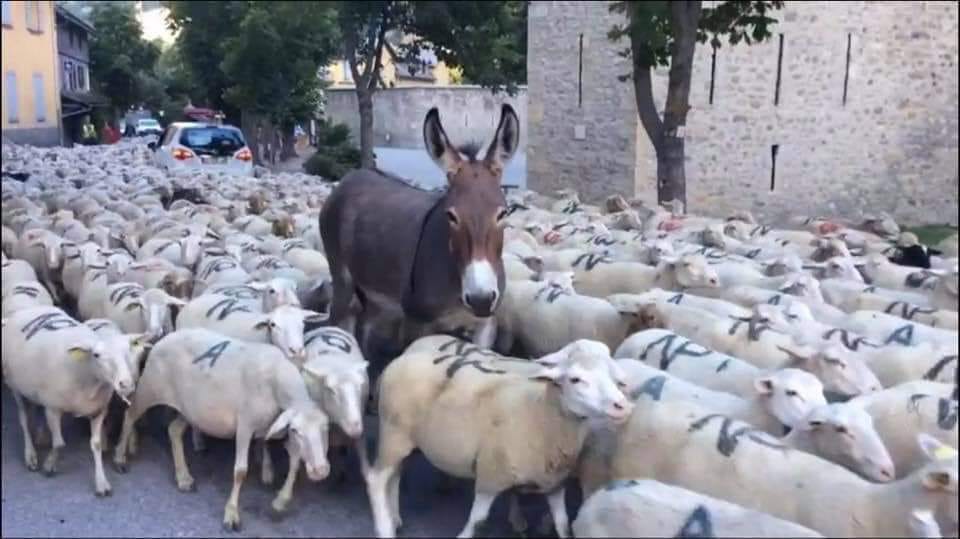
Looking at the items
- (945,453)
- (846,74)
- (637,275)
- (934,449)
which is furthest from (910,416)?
(846,74)

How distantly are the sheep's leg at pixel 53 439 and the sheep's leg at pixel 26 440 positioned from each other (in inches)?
2.4

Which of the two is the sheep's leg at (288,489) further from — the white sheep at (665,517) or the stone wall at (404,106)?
the stone wall at (404,106)

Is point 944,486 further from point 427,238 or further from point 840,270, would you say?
point 840,270

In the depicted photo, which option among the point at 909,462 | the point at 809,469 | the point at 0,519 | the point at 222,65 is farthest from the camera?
the point at 222,65

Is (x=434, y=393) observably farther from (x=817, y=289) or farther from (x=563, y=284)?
(x=817, y=289)

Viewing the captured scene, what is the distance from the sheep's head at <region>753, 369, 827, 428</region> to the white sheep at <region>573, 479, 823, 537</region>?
3.13 ft

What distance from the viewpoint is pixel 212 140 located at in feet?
57.1

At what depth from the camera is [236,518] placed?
5270mm

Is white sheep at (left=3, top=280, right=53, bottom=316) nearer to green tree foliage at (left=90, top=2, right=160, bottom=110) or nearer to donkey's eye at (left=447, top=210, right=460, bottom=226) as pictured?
donkey's eye at (left=447, top=210, right=460, bottom=226)

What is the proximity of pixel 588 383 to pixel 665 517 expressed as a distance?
0.95 m

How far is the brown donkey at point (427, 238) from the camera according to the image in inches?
221

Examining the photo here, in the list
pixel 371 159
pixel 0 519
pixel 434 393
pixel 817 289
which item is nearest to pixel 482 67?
pixel 371 159

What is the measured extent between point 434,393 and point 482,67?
671 cm

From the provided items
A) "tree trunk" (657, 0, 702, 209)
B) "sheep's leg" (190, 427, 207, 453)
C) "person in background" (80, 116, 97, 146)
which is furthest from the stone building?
"sheep's leg" (190, 427, 207, 453)
